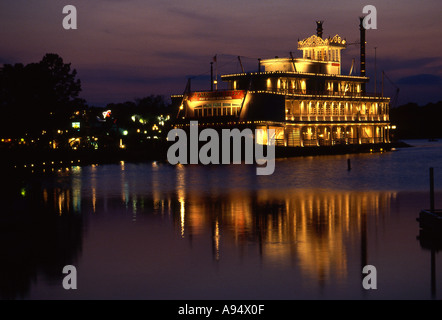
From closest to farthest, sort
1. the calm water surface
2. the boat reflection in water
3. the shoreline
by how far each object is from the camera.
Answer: the calm water surface, the boat reflection in water, the shoreline

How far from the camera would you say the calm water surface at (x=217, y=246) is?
614 inches

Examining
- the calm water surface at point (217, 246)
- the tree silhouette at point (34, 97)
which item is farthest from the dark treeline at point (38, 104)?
the calm water surface at point (217, 246)

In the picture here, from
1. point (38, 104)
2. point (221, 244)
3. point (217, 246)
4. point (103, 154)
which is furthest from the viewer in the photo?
point (103, 154)

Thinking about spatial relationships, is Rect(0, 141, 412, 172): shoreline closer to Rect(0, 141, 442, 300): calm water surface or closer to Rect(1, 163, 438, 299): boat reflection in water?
Rect(0, 141, 442, 300): calm water surface

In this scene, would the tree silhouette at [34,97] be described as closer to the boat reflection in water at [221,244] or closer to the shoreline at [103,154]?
the shoreline at [103,154]

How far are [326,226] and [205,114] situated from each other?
75968mm

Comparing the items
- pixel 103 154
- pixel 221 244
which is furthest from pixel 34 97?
pixel 221 244

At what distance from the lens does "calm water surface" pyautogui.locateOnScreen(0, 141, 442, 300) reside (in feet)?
51.2

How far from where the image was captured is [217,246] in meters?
20.8

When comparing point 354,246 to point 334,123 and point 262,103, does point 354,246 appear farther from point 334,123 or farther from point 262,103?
point 334,123

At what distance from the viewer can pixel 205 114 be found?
3937 inches

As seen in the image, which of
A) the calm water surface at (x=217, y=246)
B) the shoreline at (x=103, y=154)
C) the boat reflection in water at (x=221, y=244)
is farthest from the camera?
the shoreline at (x=103, y=154)

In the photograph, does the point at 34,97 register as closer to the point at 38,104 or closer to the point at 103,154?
the point at 38,104

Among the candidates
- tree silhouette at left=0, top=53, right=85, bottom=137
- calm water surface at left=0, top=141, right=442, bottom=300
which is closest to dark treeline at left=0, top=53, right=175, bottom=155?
tree silhouette at left=0, top=53, right=85, bottom=137
